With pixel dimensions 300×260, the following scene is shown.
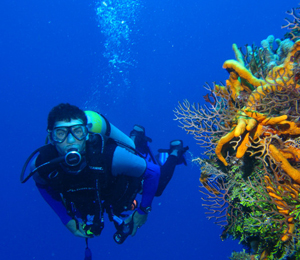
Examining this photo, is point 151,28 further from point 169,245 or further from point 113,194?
point 113,194

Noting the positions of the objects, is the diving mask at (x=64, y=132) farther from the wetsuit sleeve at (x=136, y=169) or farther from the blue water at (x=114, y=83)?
the blue water at (x=114, y=83)

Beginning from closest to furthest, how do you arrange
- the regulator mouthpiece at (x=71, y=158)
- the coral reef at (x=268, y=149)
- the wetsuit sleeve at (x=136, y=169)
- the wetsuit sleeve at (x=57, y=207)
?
the coral reef at (x=268, y=149)
the regulator mouthpiece at (x=71, y=158)
the wetsuit sleeve at (x=136, y=169)
the wetsuit sleeve at (x=57, y=207)

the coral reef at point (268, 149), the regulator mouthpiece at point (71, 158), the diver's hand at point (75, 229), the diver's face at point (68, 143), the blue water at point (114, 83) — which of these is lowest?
the coral reef at point (268, 149)

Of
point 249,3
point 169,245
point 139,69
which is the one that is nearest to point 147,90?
point 139,69

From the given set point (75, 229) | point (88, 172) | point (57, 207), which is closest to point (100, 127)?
point (88, 172)

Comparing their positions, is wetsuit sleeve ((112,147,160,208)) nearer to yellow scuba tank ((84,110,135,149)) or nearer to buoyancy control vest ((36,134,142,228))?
buoyancy control vest ((36,134,142,228))

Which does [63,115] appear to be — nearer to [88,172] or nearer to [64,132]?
[64,132]

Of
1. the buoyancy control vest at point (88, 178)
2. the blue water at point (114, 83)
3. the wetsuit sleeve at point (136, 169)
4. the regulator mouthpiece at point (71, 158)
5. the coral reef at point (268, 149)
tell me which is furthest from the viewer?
the blue water at point (114, 83)

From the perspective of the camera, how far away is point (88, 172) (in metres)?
3.41

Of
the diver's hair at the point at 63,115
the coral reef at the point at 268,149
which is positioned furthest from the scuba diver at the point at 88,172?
the coral reef at the point at 268,149

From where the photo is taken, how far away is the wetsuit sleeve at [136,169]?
138 inches

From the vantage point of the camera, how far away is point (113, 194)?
3.86 metres

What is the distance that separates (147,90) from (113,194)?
69.9m

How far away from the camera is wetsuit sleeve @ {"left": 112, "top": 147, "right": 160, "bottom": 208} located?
3.50 metres
